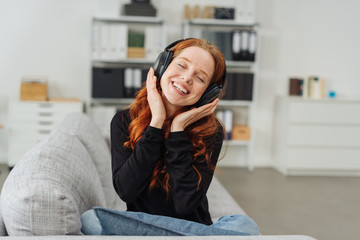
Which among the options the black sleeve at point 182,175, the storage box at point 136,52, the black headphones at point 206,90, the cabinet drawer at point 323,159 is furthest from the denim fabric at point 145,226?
the cabinet drawer at point 323,159

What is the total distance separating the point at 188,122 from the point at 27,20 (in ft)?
13.2

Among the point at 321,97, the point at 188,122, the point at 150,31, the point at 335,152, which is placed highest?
the point at 150,31

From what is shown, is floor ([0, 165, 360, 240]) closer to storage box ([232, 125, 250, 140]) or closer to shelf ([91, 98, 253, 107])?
storage box ([232, 125, 250, 140])

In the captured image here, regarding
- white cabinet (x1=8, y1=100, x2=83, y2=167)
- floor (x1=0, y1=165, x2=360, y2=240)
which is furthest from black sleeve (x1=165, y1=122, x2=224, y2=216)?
white cabinet (x1=8, y1=100, x2=83, y2=167)

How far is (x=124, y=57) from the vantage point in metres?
4.61

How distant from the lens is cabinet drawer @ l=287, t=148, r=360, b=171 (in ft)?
15.8

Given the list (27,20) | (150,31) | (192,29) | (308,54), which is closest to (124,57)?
(150,31)

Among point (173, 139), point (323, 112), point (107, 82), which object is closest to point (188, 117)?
point (173, 139)

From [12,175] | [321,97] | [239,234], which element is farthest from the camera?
[321,97]

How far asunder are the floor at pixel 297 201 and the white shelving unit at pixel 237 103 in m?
0.20

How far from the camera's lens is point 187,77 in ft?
4.18

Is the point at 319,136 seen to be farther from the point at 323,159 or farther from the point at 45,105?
the point at 45,105

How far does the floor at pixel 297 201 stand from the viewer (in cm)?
312

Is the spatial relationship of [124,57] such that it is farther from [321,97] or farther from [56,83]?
[321,97]
